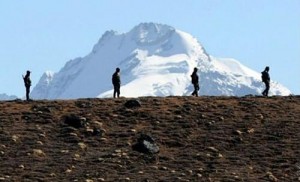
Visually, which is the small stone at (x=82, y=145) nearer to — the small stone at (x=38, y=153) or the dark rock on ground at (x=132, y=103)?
the small stone at (x=38, y=153)

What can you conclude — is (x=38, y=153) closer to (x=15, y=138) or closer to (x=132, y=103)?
(x=15, y=138)

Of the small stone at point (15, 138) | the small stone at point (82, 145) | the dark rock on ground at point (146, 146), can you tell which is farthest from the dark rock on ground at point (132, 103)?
the small stone at point (15, 138)

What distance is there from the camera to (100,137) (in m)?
49.7

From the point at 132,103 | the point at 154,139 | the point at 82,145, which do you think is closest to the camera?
the point at 82,145

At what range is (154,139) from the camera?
49.1 m

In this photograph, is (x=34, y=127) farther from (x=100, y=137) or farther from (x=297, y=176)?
(x=297, y=176)

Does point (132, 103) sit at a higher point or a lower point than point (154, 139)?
higher

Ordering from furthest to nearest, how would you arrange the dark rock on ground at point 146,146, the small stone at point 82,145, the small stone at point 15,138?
the small stone at point 15,138, the small stone at point 82,145, the dark rock on ground at point 146,146

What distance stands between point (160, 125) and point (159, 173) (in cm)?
599

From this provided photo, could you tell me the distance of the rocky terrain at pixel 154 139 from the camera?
149 ft

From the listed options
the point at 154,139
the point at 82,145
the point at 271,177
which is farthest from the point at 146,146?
the point at 271,177

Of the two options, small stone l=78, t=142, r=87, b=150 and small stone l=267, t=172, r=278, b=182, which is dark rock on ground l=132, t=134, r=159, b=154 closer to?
small stone l=78, t=142, r=87, b=150

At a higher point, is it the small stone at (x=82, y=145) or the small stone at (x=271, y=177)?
the small stone at (x=82, y=145)

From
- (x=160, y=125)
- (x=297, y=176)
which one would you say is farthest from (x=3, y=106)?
(x=297, y=176)
